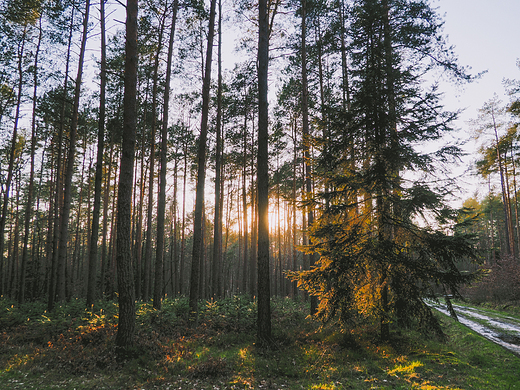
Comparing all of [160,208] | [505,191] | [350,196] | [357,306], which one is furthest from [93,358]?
[505,191]

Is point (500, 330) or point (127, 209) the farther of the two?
point (500, 330)

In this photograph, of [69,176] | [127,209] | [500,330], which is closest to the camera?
[127,209]

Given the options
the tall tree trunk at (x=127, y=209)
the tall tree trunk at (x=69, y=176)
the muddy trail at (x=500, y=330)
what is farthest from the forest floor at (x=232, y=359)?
the tall tree trunk at (x=69, y=176)

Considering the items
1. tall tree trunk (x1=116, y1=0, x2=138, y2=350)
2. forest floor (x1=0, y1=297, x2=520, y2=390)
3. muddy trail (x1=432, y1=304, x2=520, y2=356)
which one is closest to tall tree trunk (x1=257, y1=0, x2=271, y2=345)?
forest floor (x1=0, y1=297, x2=520, y2=390)

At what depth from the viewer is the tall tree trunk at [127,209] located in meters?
6.44

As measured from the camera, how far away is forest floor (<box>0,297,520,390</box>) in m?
5.31

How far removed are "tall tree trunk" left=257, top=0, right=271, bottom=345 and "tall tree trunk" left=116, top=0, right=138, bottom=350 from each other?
3.66m

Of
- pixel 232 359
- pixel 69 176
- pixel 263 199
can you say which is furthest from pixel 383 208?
pixel 69 176

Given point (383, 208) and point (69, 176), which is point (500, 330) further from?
point (69, 176)

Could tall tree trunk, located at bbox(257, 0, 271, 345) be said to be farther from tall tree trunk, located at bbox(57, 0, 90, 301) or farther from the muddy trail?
tall tree trunk, located at bbox(57, 0, 90, 301)

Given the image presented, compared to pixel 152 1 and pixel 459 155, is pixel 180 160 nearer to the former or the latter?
pixel 152 1

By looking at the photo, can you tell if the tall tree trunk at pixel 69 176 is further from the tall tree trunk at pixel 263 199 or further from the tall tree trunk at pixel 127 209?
the tall tree trunk at pixel 263 199

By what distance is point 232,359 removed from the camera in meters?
6.64

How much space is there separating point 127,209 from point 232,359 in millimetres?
4873
